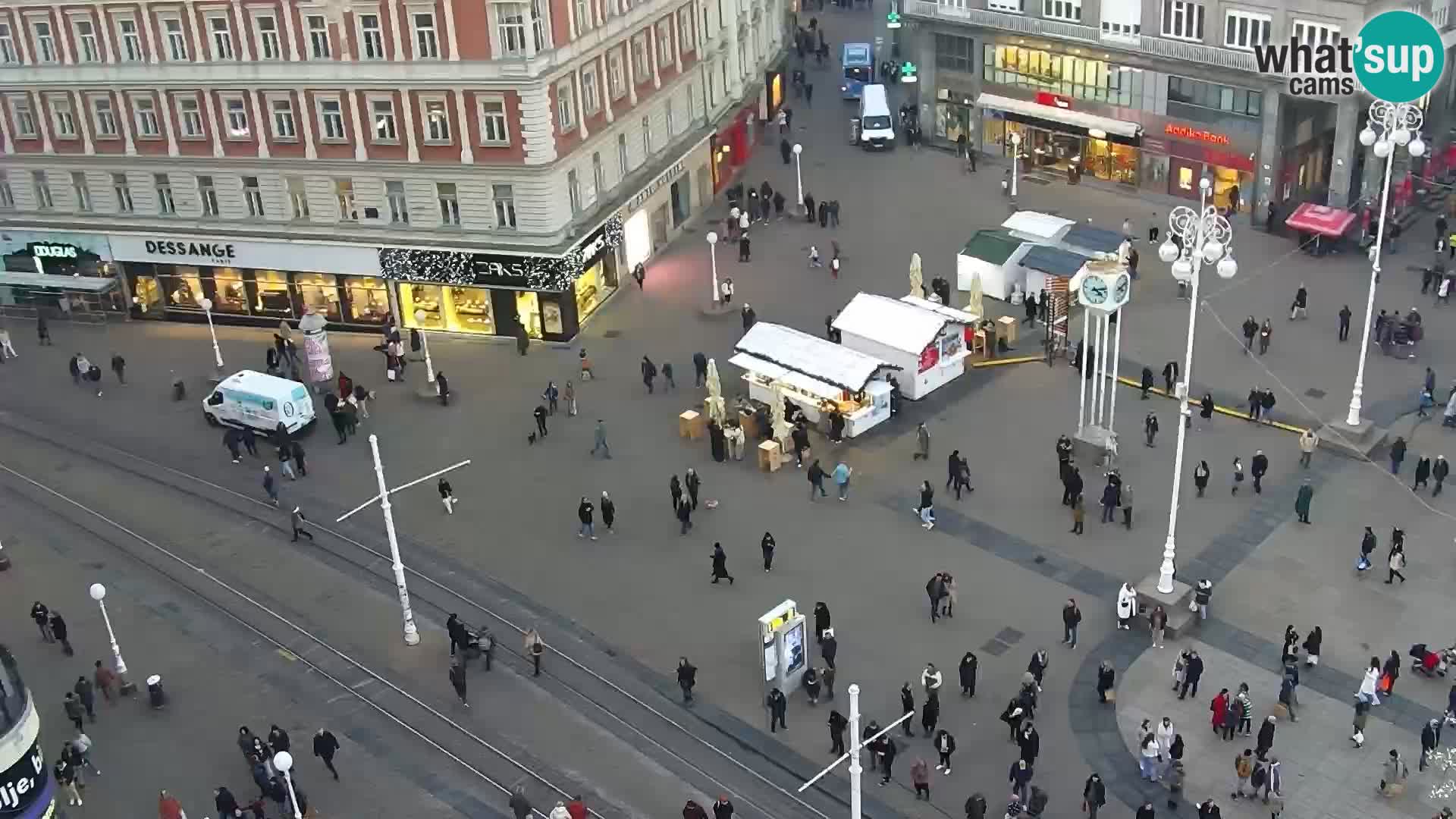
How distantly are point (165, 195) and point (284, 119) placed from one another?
283 inches

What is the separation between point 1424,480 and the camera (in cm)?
4378

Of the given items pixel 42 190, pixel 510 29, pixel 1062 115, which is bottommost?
pixel 1062 115

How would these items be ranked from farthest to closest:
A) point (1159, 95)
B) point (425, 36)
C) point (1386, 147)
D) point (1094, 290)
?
point (1159, 95) → point (425, 36) → point (1386, 147) → point (1094, 290)

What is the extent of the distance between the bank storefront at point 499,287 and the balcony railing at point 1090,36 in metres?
22.7

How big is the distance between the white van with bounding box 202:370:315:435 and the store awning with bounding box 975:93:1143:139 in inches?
1453

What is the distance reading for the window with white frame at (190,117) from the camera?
5734 cm

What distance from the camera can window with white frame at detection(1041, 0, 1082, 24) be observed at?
220 ft

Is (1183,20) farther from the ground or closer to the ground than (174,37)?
closer to the ground

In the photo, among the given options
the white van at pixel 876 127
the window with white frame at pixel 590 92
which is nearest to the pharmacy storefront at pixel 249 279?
the window with white frame at pixel 590 92

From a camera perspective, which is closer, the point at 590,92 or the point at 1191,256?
the point at 1191,256

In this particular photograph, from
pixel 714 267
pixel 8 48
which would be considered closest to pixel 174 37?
pixel 8 48

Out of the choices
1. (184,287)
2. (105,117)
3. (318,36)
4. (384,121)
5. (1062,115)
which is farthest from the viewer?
(1062,115)

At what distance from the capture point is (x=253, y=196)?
5850 centimetres

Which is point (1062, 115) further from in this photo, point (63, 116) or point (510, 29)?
point (63, 116)
